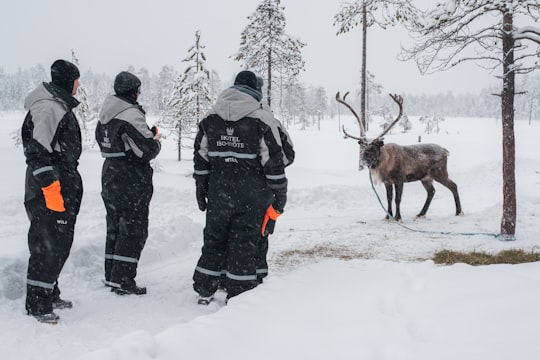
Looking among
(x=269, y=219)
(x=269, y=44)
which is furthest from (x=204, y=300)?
(x=269, y=44)

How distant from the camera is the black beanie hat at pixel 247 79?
14.2ft

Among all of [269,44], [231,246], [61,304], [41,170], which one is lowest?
[61,304]

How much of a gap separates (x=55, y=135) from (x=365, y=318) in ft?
10.8

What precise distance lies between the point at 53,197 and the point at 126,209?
961mm

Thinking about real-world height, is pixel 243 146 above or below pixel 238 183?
above

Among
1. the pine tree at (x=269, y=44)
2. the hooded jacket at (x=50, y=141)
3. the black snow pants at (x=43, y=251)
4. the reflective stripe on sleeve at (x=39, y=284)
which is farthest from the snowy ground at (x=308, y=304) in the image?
the pine tree at (x=269, y=44)

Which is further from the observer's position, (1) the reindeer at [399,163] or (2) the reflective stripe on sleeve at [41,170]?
(1) the reindeer at [399,163]

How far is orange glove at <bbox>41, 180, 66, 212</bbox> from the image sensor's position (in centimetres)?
360

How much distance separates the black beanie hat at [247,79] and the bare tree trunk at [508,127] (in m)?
4.49

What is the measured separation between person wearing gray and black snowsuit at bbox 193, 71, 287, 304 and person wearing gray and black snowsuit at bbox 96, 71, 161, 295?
2.55 feet

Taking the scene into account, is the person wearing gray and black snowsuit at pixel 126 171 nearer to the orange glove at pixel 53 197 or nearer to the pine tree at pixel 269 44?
the orange glove at pixel 53 197

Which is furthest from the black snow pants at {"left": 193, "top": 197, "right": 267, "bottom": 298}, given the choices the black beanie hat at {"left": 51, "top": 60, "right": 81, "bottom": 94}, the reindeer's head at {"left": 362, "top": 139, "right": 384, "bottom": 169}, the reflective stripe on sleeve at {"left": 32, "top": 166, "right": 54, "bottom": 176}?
the reindeer's head at {"left": 362, "top": 139, "right": 384, "bottom": 169}

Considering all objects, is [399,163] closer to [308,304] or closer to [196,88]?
[308,304]

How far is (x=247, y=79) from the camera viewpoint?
4.33 m
